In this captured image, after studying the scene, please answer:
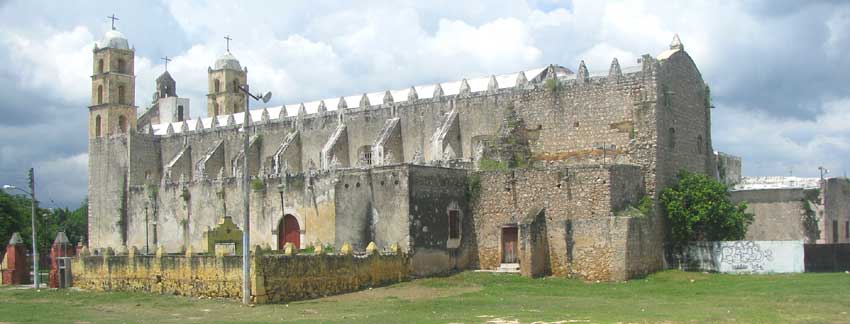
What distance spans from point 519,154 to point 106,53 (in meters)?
34.8

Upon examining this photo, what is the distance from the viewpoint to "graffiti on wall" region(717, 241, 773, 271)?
35.7 m

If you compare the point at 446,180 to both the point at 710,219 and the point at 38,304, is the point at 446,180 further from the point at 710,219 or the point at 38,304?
the point at 38,304

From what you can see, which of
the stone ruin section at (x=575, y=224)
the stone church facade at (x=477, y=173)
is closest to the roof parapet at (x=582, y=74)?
the stone church facade at (x=477, y=173)

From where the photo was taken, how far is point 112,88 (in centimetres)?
6569

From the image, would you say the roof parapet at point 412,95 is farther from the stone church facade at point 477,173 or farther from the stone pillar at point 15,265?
the stone pillar at point 15,265

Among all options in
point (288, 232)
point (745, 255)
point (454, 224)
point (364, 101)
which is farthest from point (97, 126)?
point (745, 255)

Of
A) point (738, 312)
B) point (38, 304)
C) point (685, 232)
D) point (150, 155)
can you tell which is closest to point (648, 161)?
point (685, 232)

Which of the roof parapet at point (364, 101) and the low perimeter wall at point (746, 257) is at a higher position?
the roof parapet at point (364, 101)

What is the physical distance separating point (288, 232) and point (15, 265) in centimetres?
1411

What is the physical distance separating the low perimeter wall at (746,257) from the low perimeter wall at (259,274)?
1128 cm

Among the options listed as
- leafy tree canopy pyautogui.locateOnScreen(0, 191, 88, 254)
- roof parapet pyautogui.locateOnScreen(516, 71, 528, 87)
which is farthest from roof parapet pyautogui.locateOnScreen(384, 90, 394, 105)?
leafy tree canopy pyautogui.locateOnScreen(0, 191, 88, 254)

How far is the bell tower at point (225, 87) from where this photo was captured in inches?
2926

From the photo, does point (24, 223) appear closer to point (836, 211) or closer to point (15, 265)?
point (15, 265)

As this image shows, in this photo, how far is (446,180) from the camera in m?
38.9
